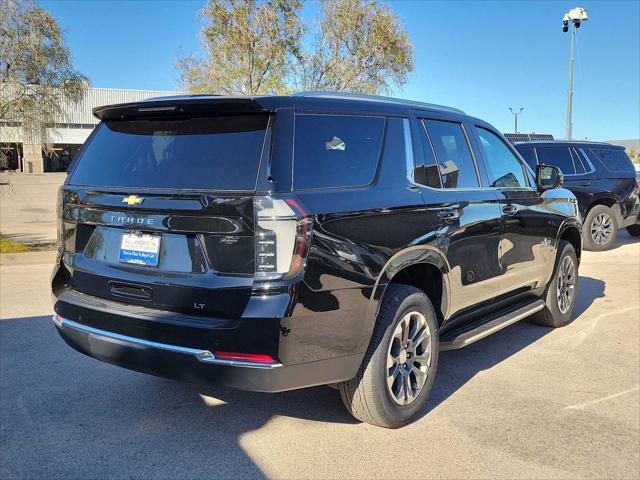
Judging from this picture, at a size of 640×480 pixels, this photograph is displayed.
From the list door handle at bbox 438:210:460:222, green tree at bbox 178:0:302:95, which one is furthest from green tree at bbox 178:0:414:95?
door handle at bbox 438:210:460:222

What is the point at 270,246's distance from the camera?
2783mm

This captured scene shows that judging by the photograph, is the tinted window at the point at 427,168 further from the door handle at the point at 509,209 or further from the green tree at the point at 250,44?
the green tree at the point at 250,44

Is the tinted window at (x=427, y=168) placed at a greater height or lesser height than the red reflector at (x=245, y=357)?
greater

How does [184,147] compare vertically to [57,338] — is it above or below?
above

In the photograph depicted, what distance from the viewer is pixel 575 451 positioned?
11.0ft

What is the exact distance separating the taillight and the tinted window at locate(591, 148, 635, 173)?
10780mm

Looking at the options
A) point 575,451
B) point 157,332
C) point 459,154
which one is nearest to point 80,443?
point 157,332

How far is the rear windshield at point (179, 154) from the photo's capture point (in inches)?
116

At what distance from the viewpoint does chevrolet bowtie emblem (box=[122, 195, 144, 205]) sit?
10.1 feet

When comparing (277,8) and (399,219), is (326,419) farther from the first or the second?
(277,8)

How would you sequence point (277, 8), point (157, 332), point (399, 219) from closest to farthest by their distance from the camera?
point (157, 332), point (399, 219), point (277, 8)

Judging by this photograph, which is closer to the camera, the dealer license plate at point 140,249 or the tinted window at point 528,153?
the dealer license plate at point 140,249

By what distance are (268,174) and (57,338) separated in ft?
11.5

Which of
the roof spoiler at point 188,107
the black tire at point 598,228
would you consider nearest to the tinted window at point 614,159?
the black tire at point 598,228
